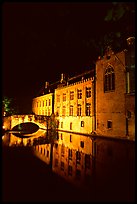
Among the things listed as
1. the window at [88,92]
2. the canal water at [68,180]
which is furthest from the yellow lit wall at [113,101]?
the canal water at [68,180]

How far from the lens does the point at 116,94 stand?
24594mm

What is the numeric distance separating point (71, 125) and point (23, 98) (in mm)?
29409

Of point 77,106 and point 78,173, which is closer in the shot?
point 78,173

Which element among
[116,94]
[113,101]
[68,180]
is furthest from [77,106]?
[68,180]

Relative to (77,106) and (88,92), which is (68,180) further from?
(77,106)

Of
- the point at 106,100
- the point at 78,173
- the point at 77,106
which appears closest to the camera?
the point at 78,173

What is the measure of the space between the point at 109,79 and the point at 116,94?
2778mm

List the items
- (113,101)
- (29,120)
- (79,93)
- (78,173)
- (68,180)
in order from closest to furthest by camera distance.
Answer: (68,180), (78,173), (113,101), (79,93), (29,120)

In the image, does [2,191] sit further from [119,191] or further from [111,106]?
[111,106]

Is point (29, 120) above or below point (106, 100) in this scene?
below

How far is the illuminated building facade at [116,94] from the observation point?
74.0 ft

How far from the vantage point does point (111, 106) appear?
82.8 feet

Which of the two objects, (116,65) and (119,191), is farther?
(116,65)

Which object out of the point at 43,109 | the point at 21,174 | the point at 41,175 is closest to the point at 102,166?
the point at 41,175
